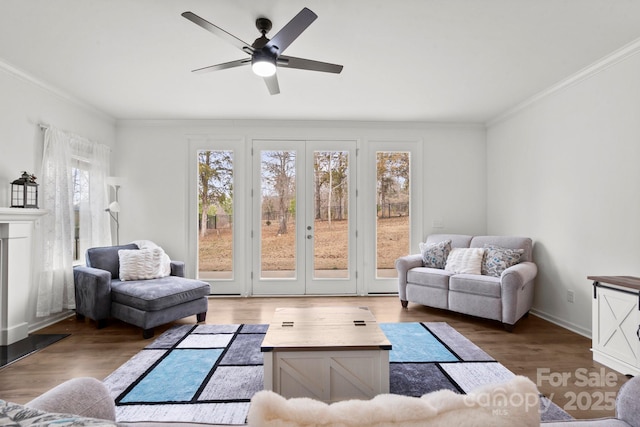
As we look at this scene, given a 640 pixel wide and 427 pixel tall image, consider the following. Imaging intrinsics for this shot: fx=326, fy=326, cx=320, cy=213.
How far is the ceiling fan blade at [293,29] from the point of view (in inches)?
74.8

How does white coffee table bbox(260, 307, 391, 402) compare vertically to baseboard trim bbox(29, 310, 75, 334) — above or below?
above

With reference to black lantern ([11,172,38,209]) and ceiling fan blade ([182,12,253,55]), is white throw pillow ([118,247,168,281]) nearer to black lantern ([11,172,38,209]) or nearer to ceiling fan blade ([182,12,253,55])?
black lantern ([11,172,38,209])

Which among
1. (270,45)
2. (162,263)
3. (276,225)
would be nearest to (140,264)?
(162,263)

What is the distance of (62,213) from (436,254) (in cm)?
450

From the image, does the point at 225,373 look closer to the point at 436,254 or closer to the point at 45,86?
the point at 436,254

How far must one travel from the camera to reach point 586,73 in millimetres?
3195

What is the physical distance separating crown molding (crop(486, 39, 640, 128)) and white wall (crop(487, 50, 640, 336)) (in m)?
0.02

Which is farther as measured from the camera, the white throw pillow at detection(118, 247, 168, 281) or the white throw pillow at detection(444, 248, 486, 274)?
the white throw pillow at detection(444, 248, 486, 274)

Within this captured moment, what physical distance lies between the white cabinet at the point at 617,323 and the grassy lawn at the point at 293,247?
2.49 m

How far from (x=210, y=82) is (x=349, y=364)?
3049 mm

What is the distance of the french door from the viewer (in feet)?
15.8

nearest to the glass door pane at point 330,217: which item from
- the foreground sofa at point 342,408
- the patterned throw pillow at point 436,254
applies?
the patterned throw pillow at point 436,254

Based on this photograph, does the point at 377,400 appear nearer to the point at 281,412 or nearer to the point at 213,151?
the point at 281,412

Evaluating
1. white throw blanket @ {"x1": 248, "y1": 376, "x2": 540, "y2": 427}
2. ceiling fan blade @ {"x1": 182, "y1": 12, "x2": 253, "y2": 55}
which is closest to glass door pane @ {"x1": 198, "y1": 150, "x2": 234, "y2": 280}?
ceiling fan blade @ {"x1": 182, "y1": 12, "x2": 253, "y2": 55}
